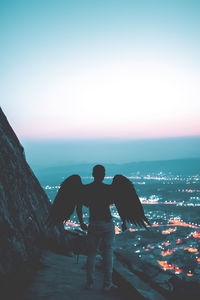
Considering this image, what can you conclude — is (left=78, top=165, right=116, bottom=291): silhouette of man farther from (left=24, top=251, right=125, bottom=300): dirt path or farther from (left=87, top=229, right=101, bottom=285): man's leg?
Answer: (left=24, top=251, right=125, bottom=300): dirt path

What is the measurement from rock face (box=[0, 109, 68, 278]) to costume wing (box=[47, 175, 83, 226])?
121 cm

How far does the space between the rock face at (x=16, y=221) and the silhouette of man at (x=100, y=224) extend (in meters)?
1.89

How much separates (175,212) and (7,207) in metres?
77.2

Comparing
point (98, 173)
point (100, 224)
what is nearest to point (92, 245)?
point (100, 224)

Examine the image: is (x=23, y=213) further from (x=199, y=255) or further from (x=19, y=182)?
(x=199, y=255)

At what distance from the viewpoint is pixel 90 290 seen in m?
3.90

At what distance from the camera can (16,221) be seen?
507 centimetres

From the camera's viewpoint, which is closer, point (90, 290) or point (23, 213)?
point (90, 290)

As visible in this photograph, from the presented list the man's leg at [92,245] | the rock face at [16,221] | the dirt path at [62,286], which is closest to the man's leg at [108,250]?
the man's leg at [92,245]

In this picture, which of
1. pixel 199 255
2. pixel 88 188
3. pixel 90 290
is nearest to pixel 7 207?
pixel 88 188

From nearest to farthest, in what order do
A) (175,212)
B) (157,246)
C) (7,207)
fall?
(7,207), (157,246), (175,212)

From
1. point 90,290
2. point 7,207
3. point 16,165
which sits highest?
point 16,165

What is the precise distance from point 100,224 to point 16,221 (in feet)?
9.05

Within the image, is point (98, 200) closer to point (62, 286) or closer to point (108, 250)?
point (108, 250)
